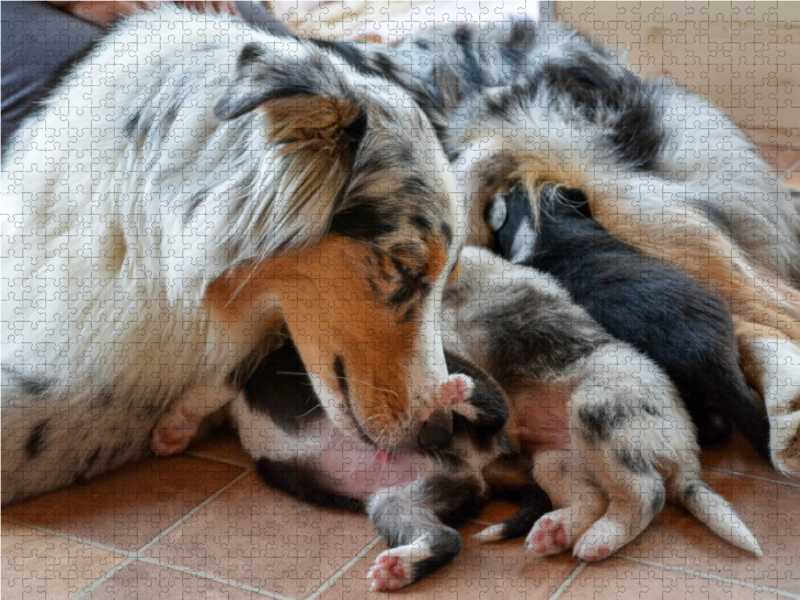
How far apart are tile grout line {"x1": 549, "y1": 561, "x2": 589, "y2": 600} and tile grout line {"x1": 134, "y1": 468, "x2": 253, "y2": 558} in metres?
0.85

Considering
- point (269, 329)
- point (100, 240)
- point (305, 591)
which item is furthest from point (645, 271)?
point (100, 240)

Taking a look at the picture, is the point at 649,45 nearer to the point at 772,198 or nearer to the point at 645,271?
the point at 772,198

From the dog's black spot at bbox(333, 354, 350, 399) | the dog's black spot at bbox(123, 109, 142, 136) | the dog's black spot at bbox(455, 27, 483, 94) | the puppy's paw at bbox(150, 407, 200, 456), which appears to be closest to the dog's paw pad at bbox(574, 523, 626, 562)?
the dog's black spot at bbox(333, 354, 350, 399)

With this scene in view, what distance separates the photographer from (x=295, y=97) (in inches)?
68.8

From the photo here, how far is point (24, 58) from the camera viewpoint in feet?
8.07

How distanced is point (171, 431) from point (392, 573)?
2.68ft

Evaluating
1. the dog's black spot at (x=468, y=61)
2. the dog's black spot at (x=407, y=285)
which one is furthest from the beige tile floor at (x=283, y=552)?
the dog's black spot at (x=468, y=61)

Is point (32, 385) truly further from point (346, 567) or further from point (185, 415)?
point (346, 567)

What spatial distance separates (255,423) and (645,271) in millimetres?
1119

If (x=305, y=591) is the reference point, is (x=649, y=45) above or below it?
above

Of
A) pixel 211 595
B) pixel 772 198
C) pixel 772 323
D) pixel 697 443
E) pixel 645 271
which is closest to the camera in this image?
pixel 211 595

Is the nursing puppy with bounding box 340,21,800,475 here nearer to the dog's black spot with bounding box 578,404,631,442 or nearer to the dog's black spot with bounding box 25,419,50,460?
the dog's black spot with bounding box 578,404,631,442

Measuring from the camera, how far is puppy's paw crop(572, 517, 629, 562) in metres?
1.82

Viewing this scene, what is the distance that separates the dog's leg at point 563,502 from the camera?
185 cm
